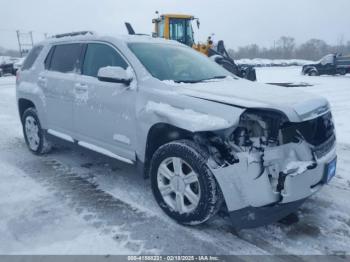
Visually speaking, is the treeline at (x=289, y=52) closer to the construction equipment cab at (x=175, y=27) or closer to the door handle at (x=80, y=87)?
the construction equipment cab at (x=175, y=27)

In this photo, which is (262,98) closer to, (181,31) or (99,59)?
(99,59)

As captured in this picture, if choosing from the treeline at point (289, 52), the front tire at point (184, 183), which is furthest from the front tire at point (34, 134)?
the treeline at point (289, 52)

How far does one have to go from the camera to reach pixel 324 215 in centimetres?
339

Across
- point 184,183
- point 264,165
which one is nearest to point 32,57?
point 184,183

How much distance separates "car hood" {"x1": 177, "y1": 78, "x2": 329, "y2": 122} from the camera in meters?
2.72

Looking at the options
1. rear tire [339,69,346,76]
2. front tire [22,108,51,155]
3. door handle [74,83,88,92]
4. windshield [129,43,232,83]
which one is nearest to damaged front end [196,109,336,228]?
windshield [129,43,232,83]

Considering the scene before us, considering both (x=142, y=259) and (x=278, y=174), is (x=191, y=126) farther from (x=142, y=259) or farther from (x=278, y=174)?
(x=142, y=259)

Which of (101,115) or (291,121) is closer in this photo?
(291,121)

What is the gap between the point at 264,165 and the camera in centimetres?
265

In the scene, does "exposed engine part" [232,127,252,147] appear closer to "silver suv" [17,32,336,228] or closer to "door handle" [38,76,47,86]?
"silver suv" [17,32,336,228]

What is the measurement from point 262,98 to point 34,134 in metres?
4.15

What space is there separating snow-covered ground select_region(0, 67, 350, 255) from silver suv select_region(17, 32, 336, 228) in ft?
0.84

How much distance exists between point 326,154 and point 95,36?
10.2ft

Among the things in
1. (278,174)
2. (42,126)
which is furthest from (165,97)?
(42,126)
